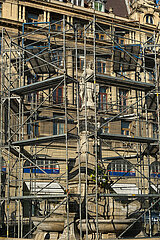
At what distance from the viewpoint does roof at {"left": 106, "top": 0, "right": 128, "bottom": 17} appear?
44.9 meters

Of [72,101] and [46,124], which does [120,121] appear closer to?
[72,101]

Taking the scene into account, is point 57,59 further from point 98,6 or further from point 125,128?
point 98,6

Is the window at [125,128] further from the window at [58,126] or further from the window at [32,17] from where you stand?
the window at [32,17]

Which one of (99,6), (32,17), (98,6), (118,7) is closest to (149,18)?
(118,7)

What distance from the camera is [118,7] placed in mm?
46094

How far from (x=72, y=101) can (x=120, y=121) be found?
542 centimetres

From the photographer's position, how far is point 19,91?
1745cm

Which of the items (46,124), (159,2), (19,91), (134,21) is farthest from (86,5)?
(19,91)

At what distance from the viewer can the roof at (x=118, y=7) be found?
4494cm

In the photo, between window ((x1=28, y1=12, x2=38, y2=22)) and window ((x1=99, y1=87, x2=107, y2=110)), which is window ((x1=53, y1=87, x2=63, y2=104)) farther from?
window ((x1=28, y1=12, x2=38, y2=22))

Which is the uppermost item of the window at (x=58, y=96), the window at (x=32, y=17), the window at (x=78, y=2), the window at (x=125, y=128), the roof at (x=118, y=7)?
the roof at (x=118, y=7)

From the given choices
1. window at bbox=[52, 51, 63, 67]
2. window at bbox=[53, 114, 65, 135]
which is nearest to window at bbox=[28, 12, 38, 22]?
window at bbox=[52, 51, 63, 67]

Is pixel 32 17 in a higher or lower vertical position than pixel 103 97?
higher

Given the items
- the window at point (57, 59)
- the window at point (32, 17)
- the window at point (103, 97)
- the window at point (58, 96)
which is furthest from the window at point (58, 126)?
the window at point (32, 17)
